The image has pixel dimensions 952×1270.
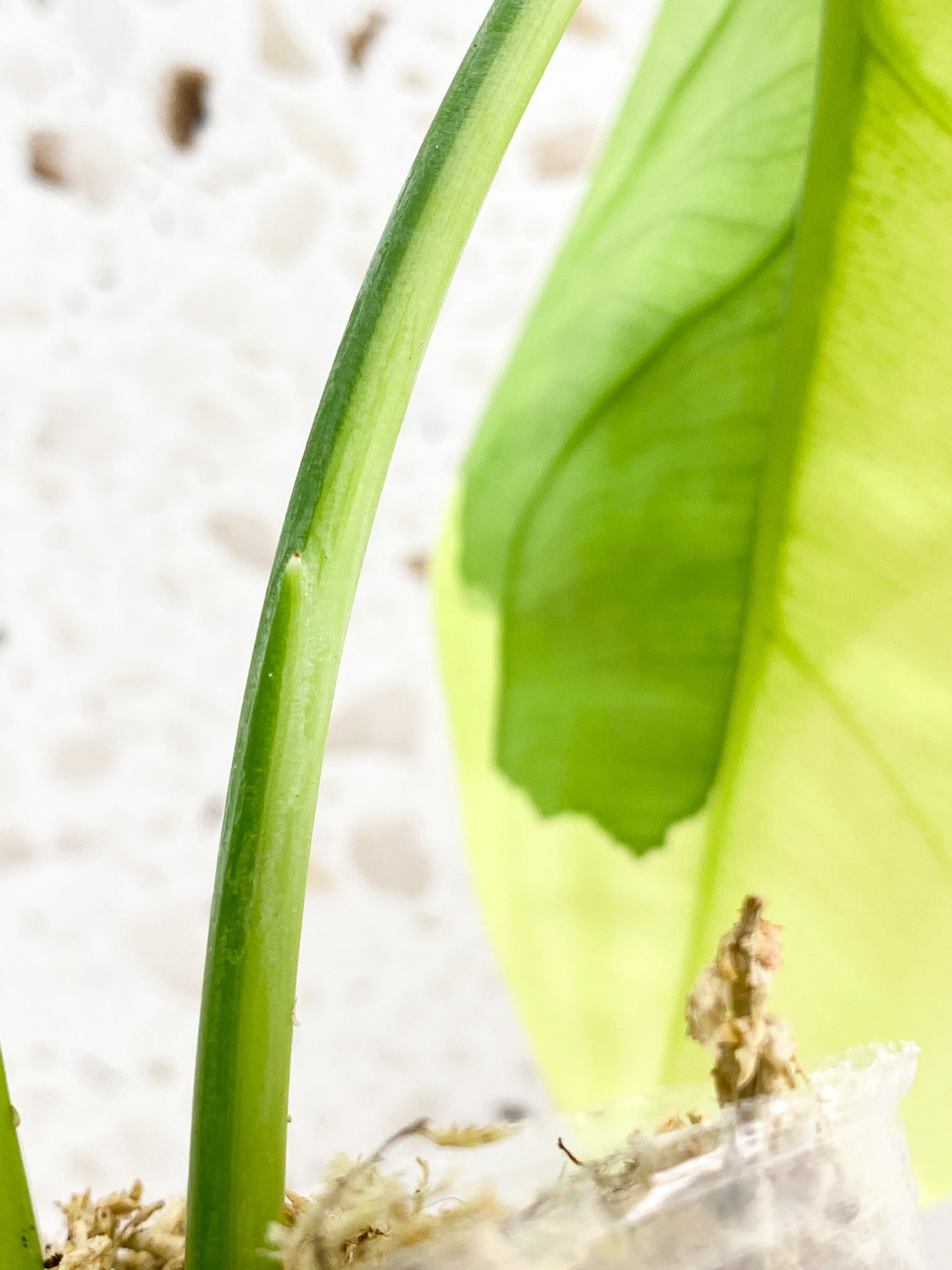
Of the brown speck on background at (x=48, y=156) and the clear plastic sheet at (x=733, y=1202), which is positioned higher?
the brown speck on background at (x=48, y=156)

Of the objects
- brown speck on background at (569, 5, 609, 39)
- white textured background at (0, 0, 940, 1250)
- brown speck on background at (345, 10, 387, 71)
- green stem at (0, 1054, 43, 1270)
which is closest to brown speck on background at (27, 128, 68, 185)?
white textured background at (0, 0, 940, 1250)

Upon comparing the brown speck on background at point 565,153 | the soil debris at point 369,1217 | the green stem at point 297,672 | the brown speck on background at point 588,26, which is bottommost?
the soil debris at point 369,1217

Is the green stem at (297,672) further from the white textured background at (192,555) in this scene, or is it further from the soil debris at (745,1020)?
the white textured background at (192,555)

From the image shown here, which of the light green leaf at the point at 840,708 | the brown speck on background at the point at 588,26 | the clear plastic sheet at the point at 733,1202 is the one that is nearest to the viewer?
the clear plastic sheet at the point at 733,1202

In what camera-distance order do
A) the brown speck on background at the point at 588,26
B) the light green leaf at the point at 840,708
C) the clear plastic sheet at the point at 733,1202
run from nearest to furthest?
the clear plastic sheet at the point at 733,1202 → the light green leaf at the point at 840,708 → the brown speck on background at the point at 588,26

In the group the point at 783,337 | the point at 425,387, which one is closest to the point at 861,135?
the point at 783,337

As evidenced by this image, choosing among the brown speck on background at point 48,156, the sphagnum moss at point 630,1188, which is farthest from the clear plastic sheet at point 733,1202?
the brown speck on background at point 48,156

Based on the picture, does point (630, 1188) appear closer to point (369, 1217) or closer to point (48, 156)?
point (369, 1217)

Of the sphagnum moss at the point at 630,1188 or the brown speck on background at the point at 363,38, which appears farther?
the brown speck on background at the point at 363,38
